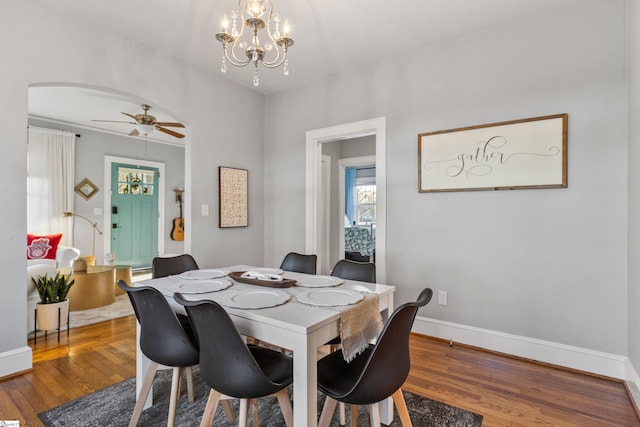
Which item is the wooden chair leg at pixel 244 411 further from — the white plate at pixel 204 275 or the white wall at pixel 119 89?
the white wall at pixel 119 89

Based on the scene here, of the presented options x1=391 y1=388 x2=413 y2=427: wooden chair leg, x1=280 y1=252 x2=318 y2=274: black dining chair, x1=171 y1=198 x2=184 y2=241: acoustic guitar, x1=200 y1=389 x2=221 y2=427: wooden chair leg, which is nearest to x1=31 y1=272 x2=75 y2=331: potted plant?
x1=280 y1=252 x2=318 y2=274: black dining chair

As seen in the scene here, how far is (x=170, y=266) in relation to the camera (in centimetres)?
234

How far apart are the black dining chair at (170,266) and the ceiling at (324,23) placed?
6.05 feet

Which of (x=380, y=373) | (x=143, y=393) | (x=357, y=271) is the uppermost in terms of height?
(x=357, y=271)

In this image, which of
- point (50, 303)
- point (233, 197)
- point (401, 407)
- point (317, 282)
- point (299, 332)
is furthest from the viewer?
point (233, 197)

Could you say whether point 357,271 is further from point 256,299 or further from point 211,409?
point 211,409

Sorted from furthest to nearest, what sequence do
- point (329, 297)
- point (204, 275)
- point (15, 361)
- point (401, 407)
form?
point (15, 361) < point (204, 275) < point (329, 297) < point (401, 407)

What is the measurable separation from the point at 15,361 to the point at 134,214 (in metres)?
4.33

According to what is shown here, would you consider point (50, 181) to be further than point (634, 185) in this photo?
Yes

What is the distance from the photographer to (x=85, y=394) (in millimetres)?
2008

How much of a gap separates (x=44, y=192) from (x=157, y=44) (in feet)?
11.9

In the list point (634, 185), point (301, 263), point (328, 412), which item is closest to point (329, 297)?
point (328, 412)

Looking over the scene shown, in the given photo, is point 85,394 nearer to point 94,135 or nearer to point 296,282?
point 296,282

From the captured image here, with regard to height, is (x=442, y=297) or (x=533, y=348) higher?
(x=442, y=297)
